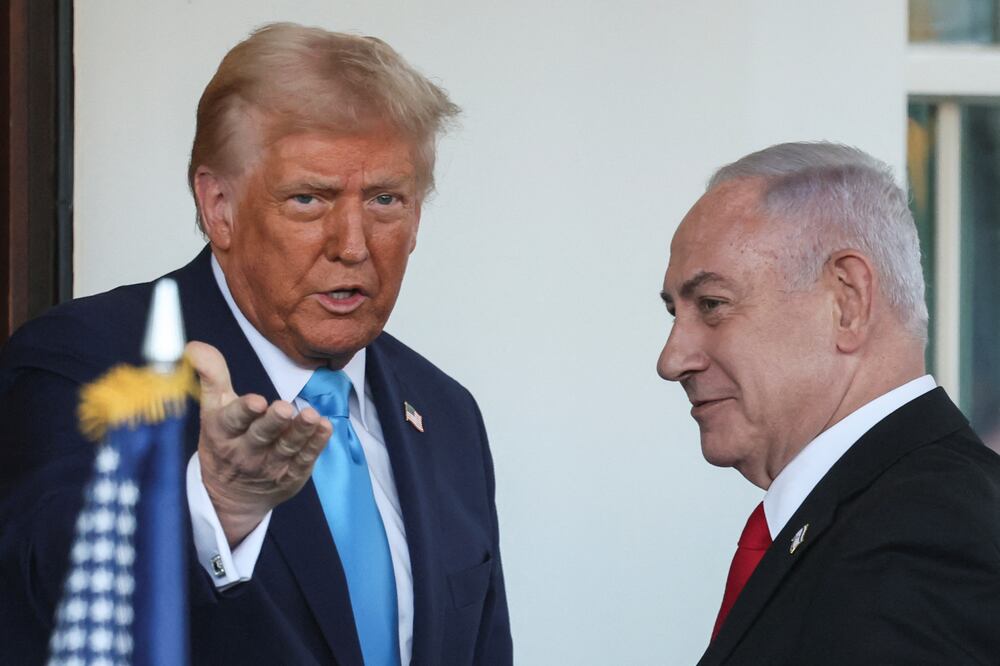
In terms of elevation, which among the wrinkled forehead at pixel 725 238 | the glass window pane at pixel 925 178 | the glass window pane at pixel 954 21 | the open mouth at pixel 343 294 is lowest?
the open mouth at pixel 343 294

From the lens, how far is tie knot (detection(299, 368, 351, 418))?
2.20 meters

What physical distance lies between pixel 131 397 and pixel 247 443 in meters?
0.45

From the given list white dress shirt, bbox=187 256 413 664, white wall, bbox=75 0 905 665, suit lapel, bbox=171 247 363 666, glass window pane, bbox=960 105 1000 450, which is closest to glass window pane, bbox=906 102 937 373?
glass window pane, bbox=960 105 1000 450

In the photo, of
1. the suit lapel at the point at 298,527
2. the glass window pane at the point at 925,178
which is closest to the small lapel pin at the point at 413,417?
the suit lapel at the point at 298,527

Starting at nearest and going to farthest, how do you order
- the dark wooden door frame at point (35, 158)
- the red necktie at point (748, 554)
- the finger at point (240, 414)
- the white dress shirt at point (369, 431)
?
the finger at point (240, 414), the red necktie at point (748, 554), the white dress shirt at point (369, 431), the dark wooden door frame at point (35, 158)

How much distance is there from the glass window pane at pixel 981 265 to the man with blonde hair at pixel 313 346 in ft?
6.42

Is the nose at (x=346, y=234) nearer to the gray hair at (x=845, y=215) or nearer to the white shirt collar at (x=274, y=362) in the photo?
the white shirt collar at (x=274, y=362)

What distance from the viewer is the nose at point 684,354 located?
211 centimetres

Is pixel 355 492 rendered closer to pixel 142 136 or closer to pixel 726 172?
pixel 726 172

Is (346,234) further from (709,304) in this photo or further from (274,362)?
(709,304)

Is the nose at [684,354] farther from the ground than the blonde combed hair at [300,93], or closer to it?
closer to it

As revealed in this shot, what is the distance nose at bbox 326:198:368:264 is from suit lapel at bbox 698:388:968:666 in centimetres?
69

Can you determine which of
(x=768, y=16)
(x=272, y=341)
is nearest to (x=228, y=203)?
(x=272, y=341)

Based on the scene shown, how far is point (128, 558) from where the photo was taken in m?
1.68
